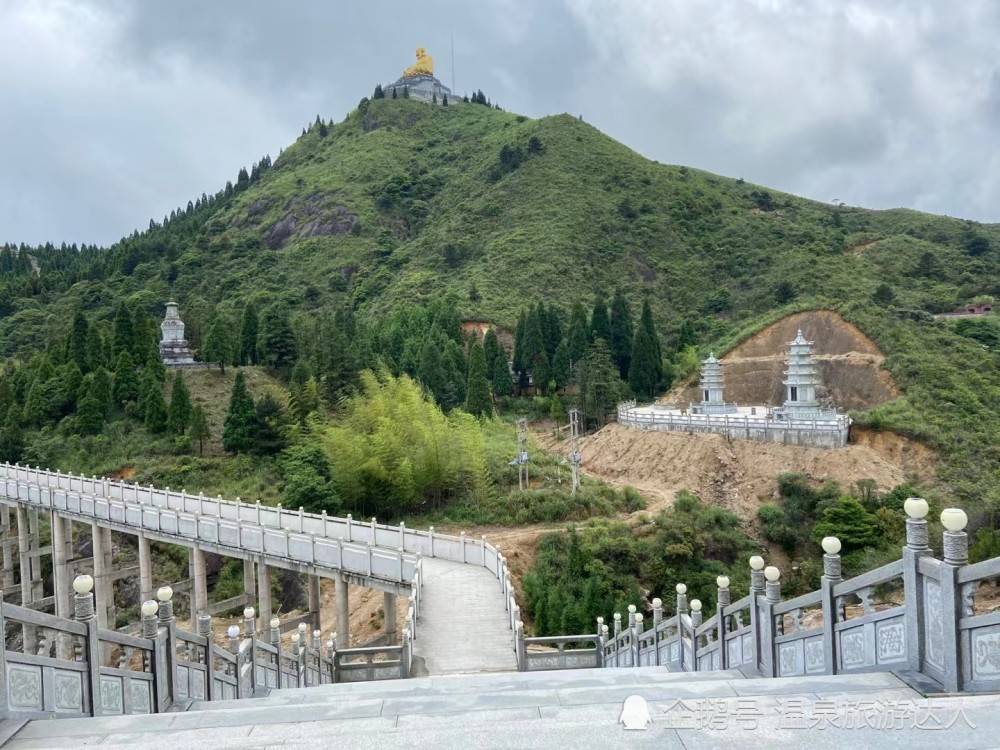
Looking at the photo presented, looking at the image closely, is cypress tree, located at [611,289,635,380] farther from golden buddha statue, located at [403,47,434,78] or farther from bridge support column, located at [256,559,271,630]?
golden buddha statue, located at [403,47,434,78]

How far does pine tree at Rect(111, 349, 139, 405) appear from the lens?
44.0 m

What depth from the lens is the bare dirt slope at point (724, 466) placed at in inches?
1372

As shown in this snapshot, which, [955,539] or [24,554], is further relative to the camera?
[24,554]

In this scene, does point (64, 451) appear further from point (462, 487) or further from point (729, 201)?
point (729, 201)

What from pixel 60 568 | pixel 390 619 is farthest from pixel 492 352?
pixel 390 619

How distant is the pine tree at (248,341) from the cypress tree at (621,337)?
87.3 feet

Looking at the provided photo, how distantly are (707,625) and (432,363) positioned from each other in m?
39.9

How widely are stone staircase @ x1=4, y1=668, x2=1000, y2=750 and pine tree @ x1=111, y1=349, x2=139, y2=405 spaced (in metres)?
42.9

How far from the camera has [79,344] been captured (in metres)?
47.9

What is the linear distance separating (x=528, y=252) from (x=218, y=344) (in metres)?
42.8

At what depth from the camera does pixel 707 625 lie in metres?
10.2

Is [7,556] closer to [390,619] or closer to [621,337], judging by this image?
[390,619]

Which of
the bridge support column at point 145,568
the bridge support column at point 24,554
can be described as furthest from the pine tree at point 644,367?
the bridge support column at point 24,554

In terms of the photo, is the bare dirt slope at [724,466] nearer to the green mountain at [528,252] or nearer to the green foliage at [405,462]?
the green foliage at [405,462]
